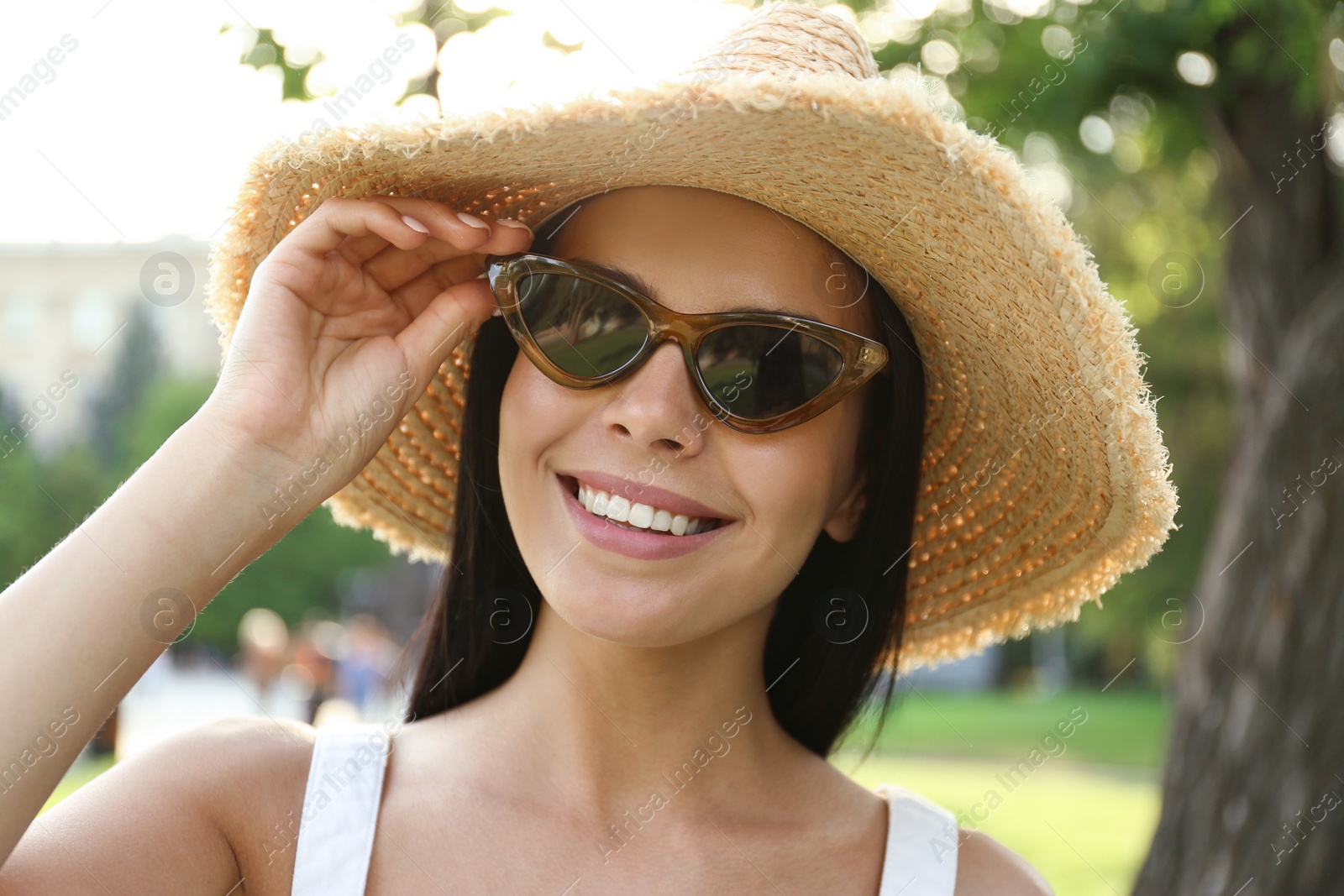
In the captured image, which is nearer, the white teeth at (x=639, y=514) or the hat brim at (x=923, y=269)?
the hat brim at (x=923, y=269)

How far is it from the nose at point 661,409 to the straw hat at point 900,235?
1.12 feet

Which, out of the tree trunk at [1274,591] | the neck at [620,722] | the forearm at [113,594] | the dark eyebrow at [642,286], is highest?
the dark eyebrow at [642,286]

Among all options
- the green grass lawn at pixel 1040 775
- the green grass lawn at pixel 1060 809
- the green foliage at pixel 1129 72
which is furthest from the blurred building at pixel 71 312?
the green foliage at pixel 1129 72

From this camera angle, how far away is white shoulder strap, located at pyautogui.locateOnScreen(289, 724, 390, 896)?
1.95m

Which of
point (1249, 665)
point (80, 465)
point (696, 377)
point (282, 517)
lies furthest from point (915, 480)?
point (80, 465)

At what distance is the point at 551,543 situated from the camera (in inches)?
80.8

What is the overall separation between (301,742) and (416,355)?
2.40ft

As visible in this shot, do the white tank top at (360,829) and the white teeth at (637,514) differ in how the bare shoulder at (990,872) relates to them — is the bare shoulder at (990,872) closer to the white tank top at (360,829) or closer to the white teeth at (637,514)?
the white tank top at (360,829)

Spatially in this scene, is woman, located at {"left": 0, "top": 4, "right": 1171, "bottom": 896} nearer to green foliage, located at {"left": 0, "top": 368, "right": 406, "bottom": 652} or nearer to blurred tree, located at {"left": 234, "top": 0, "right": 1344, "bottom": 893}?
blurred tree, located at {"left": 234, "top": 0, "right": 1344, "bottom": 893}

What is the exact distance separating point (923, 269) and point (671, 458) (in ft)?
1.96

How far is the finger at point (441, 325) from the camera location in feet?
6.68

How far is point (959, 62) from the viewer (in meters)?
3.64

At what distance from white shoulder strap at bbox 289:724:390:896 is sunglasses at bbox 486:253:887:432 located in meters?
0.77

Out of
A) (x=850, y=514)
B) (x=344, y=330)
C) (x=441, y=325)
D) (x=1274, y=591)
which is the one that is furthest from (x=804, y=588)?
(x=1274, y=591)
